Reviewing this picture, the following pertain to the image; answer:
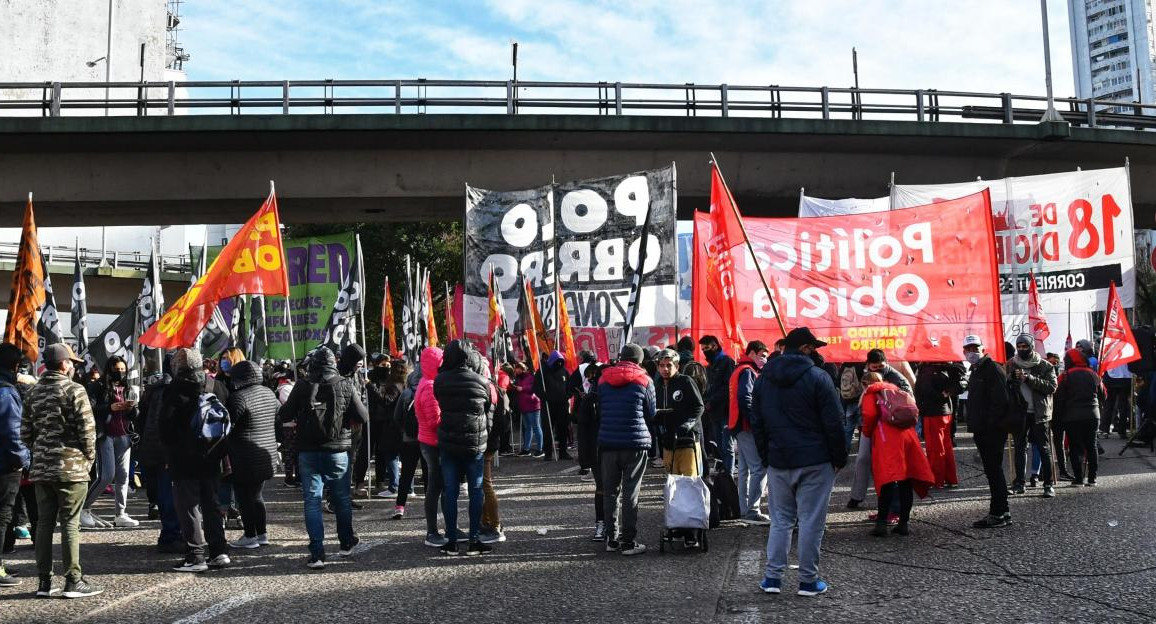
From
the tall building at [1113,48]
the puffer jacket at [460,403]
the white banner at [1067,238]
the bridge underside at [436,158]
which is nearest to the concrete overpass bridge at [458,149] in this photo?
the bridge underside at [436,158]

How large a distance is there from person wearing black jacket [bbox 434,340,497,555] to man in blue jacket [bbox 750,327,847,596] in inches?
102

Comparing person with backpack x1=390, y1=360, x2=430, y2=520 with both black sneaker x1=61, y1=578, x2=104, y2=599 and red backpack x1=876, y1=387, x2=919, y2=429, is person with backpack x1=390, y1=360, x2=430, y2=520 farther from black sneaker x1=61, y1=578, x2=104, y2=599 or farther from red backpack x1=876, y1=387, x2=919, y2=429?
red backpack x1=876, y1=387, x2=919, y2=429

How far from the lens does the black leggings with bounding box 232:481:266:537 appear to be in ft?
30.3

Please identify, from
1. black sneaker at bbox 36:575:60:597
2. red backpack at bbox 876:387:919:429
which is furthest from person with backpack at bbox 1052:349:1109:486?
black sneaker at bbox 36:575:60:597

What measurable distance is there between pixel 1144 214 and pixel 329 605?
32174 millimetres

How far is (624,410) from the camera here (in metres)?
8.73

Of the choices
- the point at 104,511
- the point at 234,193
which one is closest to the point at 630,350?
the point at 104,511

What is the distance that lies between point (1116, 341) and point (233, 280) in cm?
1241

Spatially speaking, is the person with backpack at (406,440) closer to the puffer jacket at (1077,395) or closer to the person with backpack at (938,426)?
the person with backpack at (938,426)

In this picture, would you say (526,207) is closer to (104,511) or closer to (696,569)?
(104,511)

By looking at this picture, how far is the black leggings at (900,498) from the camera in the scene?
9.12 metres

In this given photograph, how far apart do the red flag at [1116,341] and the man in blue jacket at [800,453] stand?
383 inches

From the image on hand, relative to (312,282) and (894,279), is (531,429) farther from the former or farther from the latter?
(894,279)

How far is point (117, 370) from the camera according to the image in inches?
426
